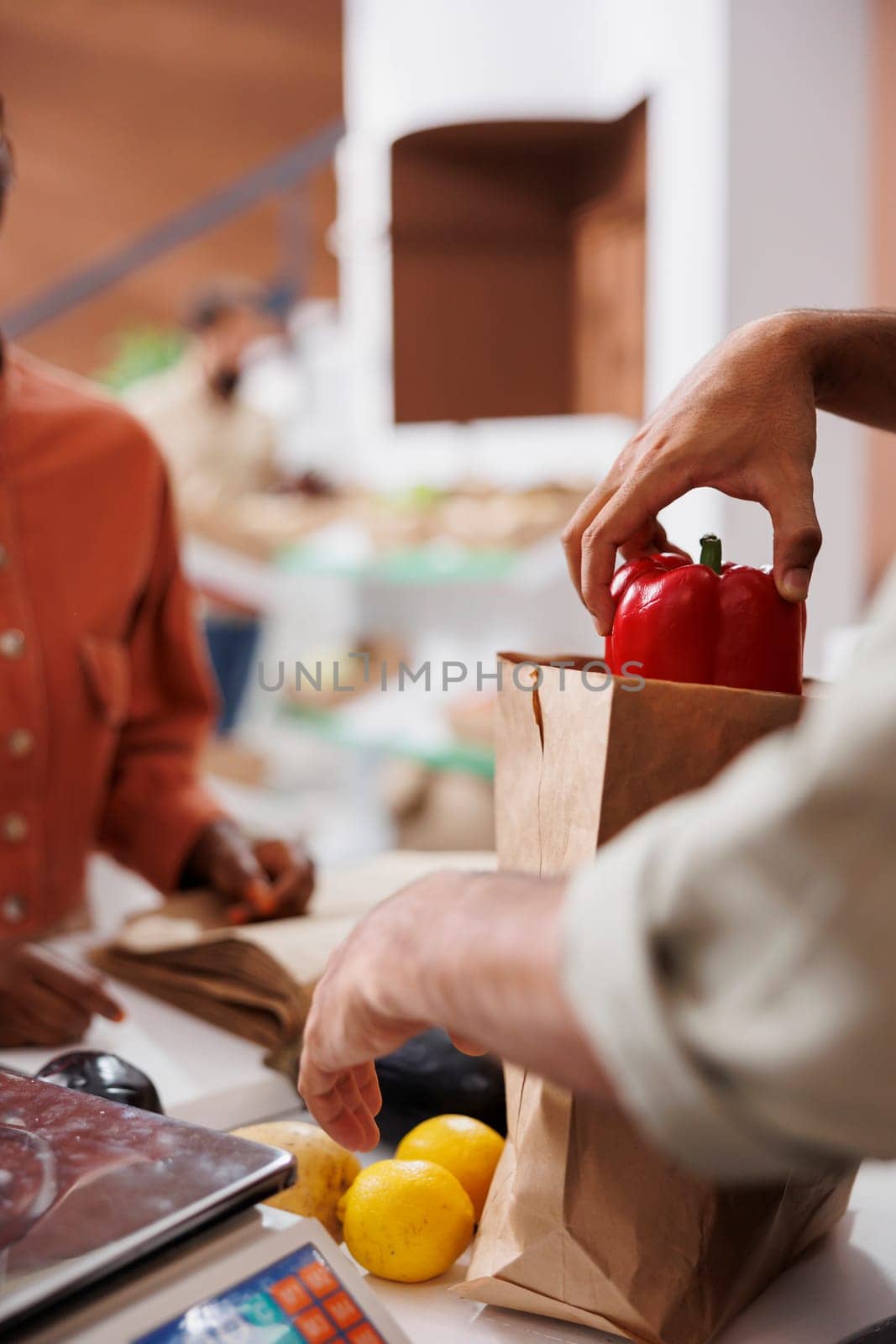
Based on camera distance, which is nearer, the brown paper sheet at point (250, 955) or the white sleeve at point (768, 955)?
the white sleeve at point (768, 955)

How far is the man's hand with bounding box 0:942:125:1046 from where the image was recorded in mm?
975

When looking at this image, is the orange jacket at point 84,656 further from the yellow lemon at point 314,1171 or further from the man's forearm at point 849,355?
the man's forearm at point 849,355

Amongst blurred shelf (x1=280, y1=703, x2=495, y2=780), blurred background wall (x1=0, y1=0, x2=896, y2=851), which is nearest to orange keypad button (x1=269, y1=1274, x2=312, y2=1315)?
blurred background wall (x1=0, y1=0, x2=896, y2=851)

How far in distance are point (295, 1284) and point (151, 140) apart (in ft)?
24.7

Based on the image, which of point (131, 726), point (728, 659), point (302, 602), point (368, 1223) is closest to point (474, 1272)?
point (368, 1223)

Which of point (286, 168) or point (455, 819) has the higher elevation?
point (286, 168)

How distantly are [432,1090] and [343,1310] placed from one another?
33 cm

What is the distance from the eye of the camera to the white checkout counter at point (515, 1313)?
2.11 feet

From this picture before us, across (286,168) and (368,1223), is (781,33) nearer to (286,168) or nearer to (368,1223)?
(368,1223)

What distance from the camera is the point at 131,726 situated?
61.6 inches

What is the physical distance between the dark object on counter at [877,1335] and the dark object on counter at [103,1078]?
0.39 metres

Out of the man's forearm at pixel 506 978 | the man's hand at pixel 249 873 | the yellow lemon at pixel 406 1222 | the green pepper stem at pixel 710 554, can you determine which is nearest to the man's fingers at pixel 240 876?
the man's hand at pixel 249 873

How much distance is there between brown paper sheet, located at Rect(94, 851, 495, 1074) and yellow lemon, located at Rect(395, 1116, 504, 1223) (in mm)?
186

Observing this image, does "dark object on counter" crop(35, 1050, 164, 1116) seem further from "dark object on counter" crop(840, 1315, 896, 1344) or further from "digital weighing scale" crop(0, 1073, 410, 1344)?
"dark object on counter" crop(840, 1315, 896, 1344)
